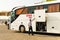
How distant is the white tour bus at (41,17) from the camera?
1978 centimetres

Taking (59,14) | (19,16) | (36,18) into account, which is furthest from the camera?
(19,16)

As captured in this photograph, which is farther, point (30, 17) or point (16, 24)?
point (16, 24)

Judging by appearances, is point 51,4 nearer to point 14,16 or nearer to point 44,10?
point 44,10

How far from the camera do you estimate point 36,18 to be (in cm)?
2091

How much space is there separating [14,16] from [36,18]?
355 cm

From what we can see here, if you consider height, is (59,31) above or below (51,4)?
below

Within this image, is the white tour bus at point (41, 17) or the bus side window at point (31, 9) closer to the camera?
the white tour bus at point (41, 17)

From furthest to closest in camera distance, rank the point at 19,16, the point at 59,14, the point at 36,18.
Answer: the point at 19,16
the point at 36,18
the point at 59,14

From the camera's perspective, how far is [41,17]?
20188 mm

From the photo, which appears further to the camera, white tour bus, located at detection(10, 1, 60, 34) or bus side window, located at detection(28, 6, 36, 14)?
bus side window, located at detection(28, 6, 36, 14)

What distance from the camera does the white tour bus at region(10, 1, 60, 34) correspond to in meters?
19.8

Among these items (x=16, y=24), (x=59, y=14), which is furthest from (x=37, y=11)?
(x=16, y=24)

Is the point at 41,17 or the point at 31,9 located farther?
the point at 31,9

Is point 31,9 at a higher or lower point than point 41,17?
higher
